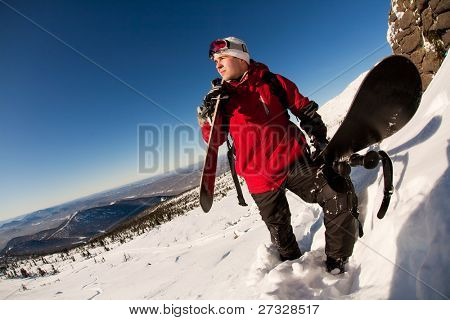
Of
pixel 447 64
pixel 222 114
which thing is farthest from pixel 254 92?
pixel 447 64

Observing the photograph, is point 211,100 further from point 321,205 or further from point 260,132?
point 321,205

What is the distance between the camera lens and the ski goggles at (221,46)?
3292 millimetres

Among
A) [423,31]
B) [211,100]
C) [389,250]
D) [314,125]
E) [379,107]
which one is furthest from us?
[423,31]

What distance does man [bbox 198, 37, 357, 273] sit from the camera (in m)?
2.79

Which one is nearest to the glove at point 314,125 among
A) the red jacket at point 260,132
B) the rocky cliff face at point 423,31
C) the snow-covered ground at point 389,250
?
the red jacket at point 260,132

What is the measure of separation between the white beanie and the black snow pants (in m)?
1.41

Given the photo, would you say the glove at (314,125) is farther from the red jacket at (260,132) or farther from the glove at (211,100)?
the glove at (211,100)

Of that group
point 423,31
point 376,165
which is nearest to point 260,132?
point 376,165

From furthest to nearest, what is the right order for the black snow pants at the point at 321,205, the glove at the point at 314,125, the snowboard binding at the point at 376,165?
the glove at the point at 314,125
the black snow pants at the point at 321,205
the snowboard binding at the point at 376,165

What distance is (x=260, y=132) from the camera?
119 inches

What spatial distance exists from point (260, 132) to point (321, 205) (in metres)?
1.02

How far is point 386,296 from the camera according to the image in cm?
198
